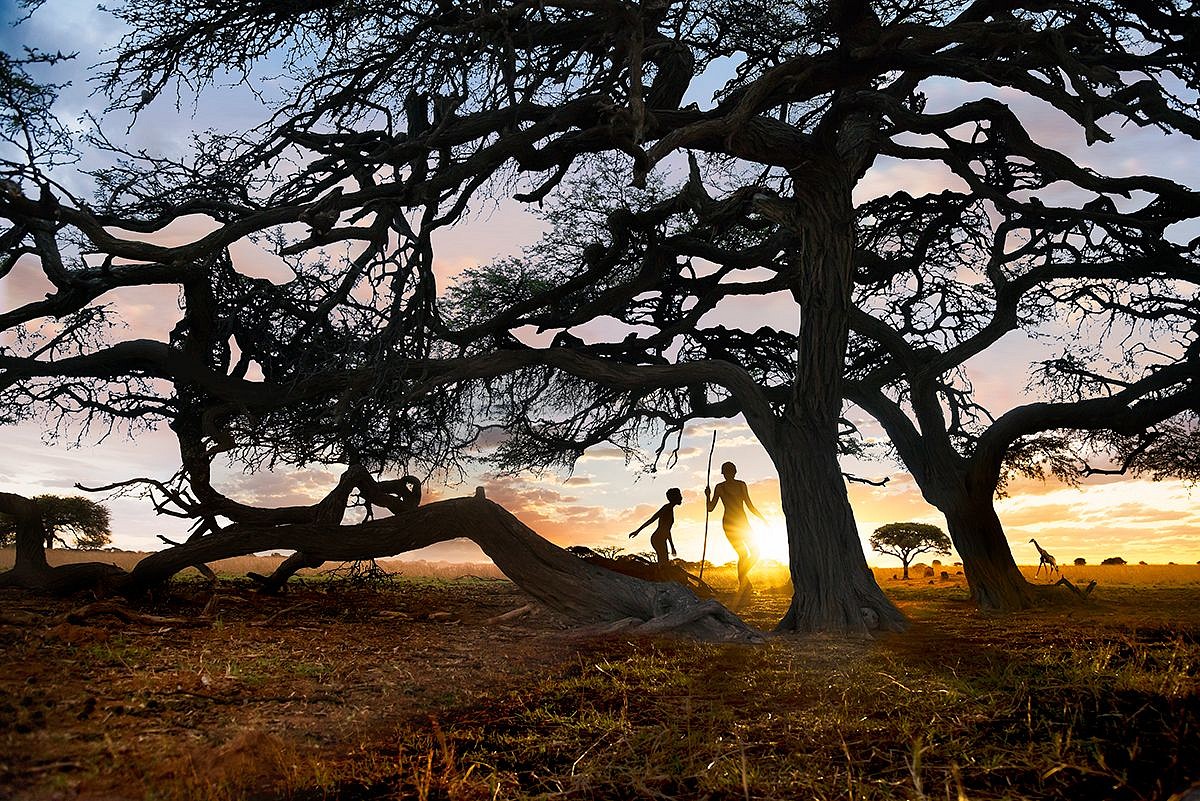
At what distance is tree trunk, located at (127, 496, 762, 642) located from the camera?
28.6 ft

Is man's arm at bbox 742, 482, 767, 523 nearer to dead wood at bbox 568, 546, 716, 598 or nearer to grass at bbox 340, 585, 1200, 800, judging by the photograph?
dead wood at bbox 568, 546, 716, 598

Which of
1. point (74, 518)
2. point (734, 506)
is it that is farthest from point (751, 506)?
point (74, 518)

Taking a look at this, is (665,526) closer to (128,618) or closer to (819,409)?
(819,409)

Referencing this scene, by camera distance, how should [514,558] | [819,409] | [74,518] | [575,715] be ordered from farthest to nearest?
[74,518] < [819,409] < [514,558] < [575,715]

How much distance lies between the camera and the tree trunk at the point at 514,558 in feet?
28.6

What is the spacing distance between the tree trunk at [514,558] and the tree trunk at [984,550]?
5.85 meters

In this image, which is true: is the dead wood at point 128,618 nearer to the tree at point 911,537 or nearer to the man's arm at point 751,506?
the man's arm at point 751,506

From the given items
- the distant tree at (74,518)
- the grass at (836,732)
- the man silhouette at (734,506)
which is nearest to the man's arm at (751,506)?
the man silhouette at (734,506)

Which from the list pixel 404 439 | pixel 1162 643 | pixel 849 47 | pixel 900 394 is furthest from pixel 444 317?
pixel 1162 643

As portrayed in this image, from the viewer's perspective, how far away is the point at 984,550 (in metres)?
12.8

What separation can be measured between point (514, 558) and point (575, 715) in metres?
5.15

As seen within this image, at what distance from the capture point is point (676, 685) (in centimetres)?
539

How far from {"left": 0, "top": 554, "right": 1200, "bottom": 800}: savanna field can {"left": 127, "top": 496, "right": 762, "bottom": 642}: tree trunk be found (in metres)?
0.78

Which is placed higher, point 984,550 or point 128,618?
point 984,550
